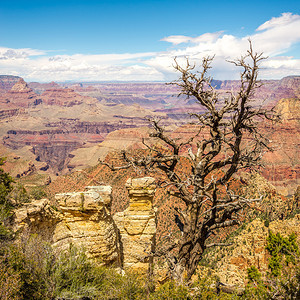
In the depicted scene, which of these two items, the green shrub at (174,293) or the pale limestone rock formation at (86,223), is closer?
the green shrub at (174,293)

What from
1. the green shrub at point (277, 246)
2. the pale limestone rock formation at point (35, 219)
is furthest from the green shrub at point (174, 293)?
the green shrub at point (277, 246)

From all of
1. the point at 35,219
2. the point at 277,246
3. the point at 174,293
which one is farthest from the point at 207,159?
the point at 277,246

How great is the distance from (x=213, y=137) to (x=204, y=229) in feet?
9.86

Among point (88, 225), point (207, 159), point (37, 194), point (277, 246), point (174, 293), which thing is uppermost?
point (207, 159)

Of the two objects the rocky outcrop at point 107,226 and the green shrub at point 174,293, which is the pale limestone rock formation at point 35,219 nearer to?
the rocky outcrop at point 107,226

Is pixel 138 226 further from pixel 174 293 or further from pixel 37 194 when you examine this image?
pixel 37 194

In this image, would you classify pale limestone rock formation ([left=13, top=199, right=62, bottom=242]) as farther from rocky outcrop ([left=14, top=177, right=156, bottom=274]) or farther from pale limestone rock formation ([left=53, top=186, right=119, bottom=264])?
pale limestone rock formation ([left=53, top=186, right=119, bottom=264])

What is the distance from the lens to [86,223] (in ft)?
34.2

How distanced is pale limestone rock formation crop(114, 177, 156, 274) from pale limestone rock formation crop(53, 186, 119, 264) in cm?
82

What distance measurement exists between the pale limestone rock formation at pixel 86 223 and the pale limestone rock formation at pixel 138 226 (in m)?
0.82

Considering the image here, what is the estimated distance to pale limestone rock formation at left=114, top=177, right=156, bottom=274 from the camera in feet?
35.4

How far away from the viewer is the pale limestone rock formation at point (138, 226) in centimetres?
1078

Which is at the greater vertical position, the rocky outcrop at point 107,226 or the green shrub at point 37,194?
the rocky outcrop at point 107,226

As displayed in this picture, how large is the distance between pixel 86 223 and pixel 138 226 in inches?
86.3
